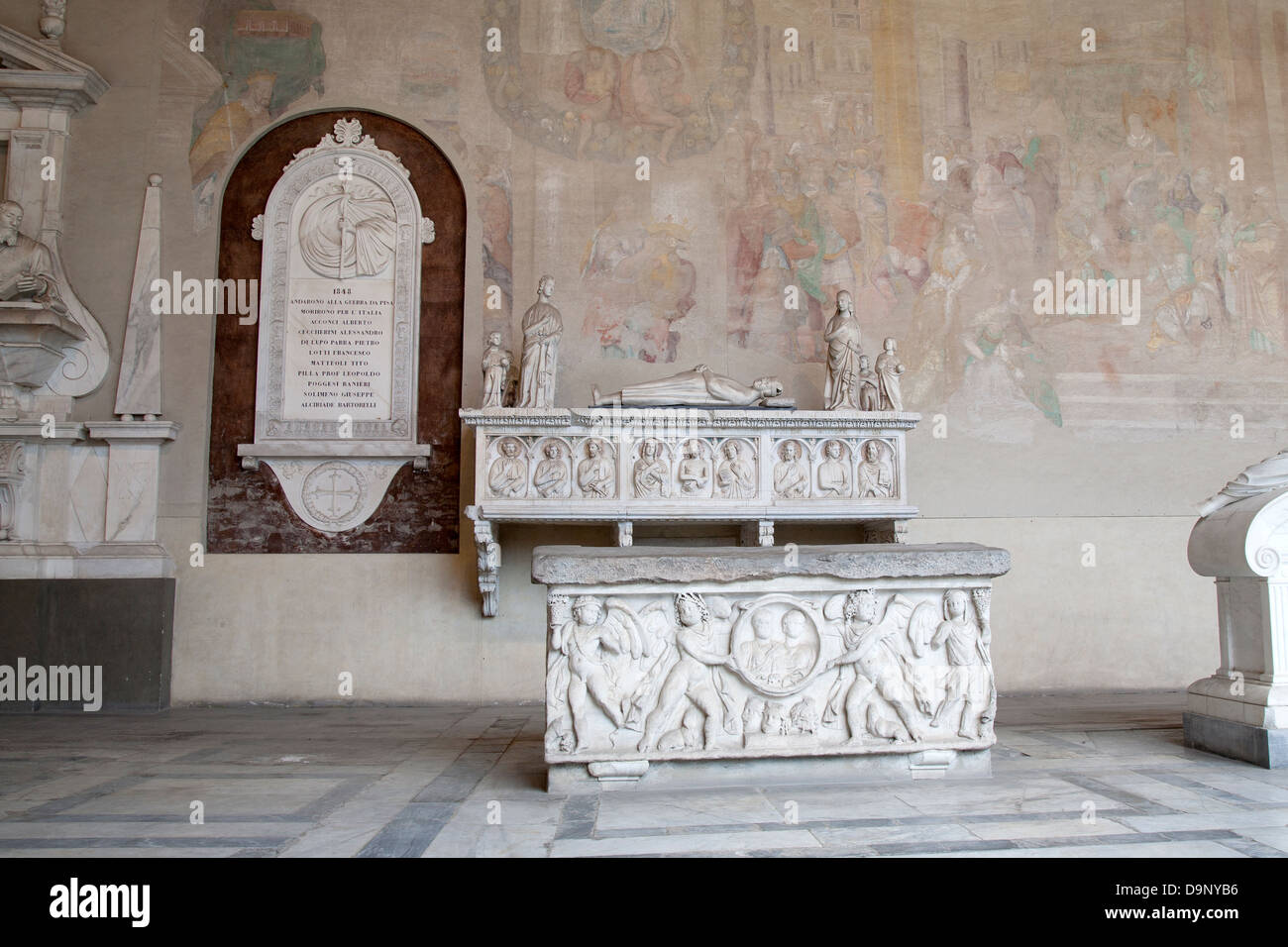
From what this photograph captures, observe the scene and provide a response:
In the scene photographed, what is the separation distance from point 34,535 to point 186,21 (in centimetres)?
440

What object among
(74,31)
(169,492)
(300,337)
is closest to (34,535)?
(169,492)

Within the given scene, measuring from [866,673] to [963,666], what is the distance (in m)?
0.46

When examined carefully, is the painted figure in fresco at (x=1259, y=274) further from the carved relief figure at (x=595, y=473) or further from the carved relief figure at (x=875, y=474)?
the carved relief figure at (x=595, y=473)

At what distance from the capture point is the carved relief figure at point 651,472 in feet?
23.2

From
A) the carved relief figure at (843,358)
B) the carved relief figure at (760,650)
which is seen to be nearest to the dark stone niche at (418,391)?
the carved relief figure at (843,358)

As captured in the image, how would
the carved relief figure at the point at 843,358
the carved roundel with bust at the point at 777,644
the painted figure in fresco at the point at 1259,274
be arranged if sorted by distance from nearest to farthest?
1. the carved roundel with bust at the point at 777,644
2. the carved relief figure at the point at 843,358
3. the painted figure in fresco at the point at 1259,274

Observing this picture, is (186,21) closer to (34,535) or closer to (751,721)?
(34,535)

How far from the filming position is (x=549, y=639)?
4090mm

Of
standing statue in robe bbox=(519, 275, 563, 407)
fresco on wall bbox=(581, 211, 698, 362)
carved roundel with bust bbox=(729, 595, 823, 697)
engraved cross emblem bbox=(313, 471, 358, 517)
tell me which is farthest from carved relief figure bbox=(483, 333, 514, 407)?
carved roundel with bust bbox=(729, 595, 823, 697)

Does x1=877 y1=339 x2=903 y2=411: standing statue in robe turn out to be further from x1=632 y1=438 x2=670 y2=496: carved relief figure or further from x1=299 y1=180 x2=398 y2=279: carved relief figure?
x1=299 y1=180 x2=398 y2=279: carved relief figure

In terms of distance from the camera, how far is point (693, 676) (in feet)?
13.8

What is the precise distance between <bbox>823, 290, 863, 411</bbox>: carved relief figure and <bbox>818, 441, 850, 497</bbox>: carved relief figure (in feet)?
1.10

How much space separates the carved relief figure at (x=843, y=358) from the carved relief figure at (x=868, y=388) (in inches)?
4.0

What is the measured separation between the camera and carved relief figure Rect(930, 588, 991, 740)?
14.2 feet
